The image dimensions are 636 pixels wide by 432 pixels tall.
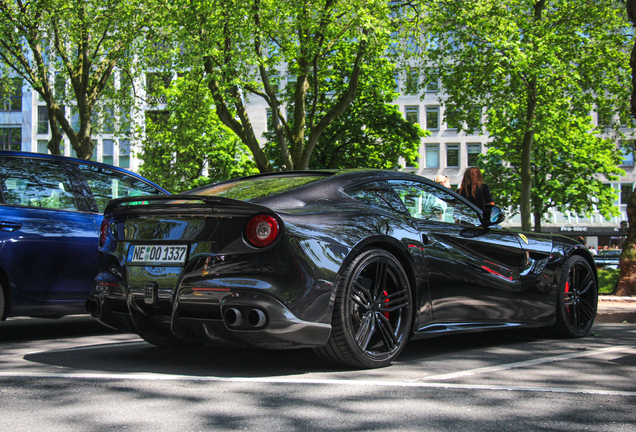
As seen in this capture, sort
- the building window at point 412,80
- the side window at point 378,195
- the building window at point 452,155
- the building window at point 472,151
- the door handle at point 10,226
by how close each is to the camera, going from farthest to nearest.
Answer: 1. the building window at point 452,155
2. the building window at point 472,151
3. the building window at point 412,80
4. the door handle at point 10,226
5. the side window at point 378,195

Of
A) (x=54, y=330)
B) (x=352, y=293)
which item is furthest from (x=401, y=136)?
(x=352, y=293)

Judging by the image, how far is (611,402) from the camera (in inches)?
138

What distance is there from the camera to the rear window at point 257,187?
175 inches

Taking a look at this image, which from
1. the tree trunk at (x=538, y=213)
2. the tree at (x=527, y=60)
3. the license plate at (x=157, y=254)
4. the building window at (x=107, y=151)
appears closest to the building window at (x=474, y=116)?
the tree at (x=527, y=60)

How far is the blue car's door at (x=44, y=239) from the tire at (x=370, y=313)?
2.71 meters

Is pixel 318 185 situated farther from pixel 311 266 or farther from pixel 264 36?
pixel 264 36

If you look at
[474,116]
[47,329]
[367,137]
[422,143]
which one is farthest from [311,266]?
[422,143]

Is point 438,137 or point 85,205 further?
point 438,137

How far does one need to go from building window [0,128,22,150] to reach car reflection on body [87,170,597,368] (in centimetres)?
5791

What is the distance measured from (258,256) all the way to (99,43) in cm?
1884

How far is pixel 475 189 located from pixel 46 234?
198 inches

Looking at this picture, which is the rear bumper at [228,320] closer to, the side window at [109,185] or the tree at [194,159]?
the side window at [109,185]

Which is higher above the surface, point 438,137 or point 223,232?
point 438,137

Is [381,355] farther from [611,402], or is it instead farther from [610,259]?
[610,259]
